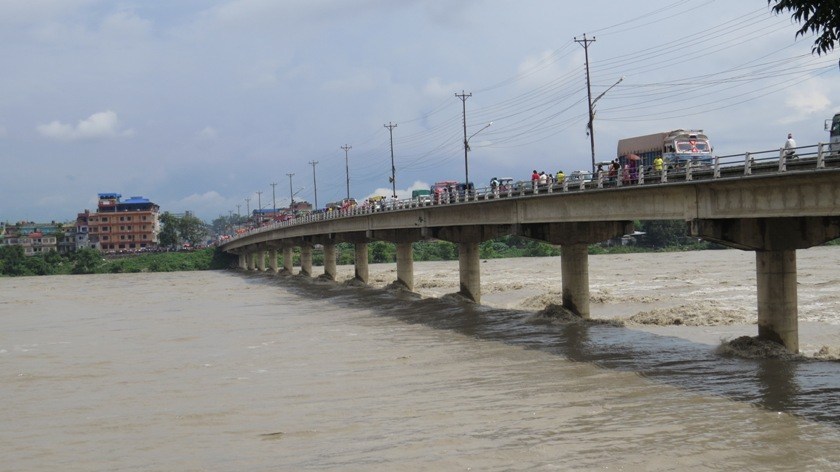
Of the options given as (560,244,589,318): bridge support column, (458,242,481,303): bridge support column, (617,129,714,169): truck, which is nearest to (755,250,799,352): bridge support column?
(560,244,589,318): bridge support column

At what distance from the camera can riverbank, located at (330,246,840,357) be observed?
39059 mm

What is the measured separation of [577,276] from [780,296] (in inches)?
588

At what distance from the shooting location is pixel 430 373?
30469 millimetres

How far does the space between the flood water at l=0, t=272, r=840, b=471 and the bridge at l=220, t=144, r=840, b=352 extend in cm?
286

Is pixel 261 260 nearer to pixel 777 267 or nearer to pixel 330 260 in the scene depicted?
pixel 330 260

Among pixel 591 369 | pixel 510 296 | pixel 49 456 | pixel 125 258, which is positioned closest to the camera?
pixel 49 456

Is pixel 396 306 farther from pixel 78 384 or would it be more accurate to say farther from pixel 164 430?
pixel 164 430

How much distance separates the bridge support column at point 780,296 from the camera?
30.1 meters

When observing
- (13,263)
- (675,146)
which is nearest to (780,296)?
(675,146)

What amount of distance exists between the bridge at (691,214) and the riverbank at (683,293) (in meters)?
2.38

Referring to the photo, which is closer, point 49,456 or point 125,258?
point 49,456

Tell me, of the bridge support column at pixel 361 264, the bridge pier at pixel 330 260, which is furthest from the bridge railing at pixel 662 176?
the bridge pier at pixel 330 260

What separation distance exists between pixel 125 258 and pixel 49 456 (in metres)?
173

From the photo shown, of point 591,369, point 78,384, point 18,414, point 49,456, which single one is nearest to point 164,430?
point 49,456
